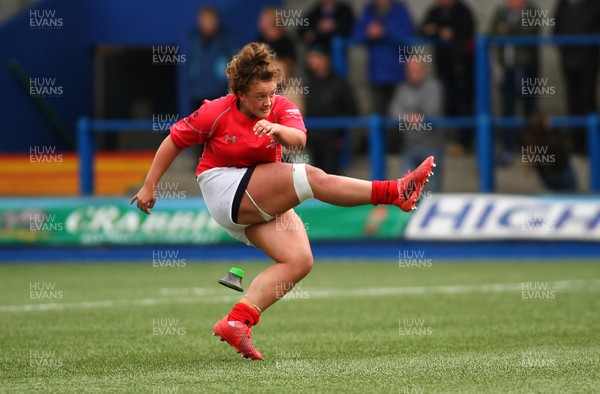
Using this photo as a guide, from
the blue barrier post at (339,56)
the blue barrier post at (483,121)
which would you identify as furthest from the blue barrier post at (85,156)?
the blue barrier post at (483,121)

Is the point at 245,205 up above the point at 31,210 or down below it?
above

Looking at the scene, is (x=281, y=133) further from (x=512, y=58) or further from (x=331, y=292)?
(x=512, y=58)

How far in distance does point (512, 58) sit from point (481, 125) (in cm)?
155

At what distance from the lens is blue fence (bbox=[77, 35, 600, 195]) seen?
602 inches

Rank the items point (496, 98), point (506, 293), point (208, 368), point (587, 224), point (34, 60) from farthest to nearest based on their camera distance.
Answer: point (34, 60) < point (496, 98) < point (587, 224) < point (506, 293) < point (208, 368)

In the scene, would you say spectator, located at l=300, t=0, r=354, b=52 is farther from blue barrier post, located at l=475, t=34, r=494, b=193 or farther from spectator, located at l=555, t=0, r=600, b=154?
spectator, located at l=555, t=0, r=600, b=154

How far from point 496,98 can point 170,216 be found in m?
5.03

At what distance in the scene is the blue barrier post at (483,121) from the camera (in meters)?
15.5

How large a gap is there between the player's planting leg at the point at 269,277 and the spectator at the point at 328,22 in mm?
10458

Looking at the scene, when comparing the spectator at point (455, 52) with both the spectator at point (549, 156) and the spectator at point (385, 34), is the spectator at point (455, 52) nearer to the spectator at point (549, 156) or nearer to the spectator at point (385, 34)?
the spectator at point (385, 34)

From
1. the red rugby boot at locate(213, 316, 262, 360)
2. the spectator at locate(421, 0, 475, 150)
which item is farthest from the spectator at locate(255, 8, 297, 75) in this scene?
the red rugby boot at locate(213, 316, 262, 360)

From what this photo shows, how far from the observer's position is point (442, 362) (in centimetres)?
695

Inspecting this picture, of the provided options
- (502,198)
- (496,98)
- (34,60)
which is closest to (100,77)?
(34,60)

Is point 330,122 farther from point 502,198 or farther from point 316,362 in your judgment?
point 316,362
